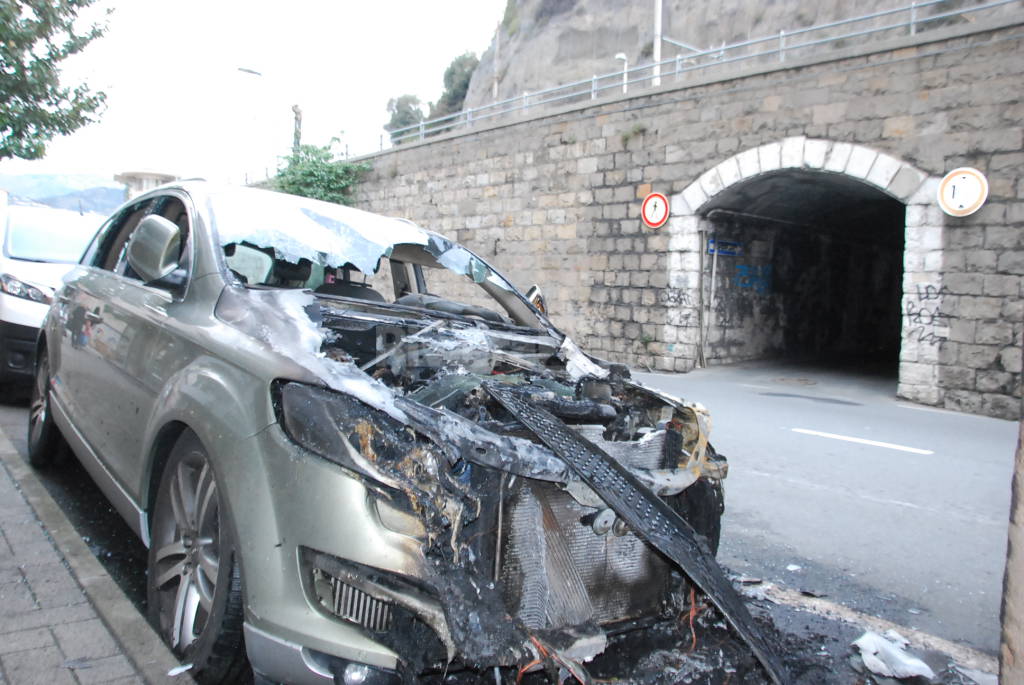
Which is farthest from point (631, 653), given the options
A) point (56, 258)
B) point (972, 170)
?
point (972, 170)

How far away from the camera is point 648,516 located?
92.4 inches

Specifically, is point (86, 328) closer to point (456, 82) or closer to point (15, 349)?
point (15, 349)

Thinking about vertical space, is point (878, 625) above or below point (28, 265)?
below

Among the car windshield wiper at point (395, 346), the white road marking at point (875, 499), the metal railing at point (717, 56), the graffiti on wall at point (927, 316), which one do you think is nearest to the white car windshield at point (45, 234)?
the car windshield wiper at point (395, 346)

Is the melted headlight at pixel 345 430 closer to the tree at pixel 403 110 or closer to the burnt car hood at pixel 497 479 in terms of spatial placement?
the burnt car hood at pixel 497 479

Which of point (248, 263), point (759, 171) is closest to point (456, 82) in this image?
point (759, 171)

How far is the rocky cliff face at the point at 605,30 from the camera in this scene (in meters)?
28.3

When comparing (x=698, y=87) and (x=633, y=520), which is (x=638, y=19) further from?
(x=633, y=520)

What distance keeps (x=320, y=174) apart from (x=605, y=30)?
2182cm

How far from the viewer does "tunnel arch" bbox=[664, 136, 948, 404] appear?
996 centimetres

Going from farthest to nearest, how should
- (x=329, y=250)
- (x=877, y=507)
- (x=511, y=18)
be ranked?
(x=511, y=18)
(x=877, y=507)
(x=329, y=250)

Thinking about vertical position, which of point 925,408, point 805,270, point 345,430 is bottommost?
point 925,408

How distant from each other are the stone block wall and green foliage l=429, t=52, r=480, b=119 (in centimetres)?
3262

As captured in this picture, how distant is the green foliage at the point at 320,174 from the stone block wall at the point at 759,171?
10.9ft
